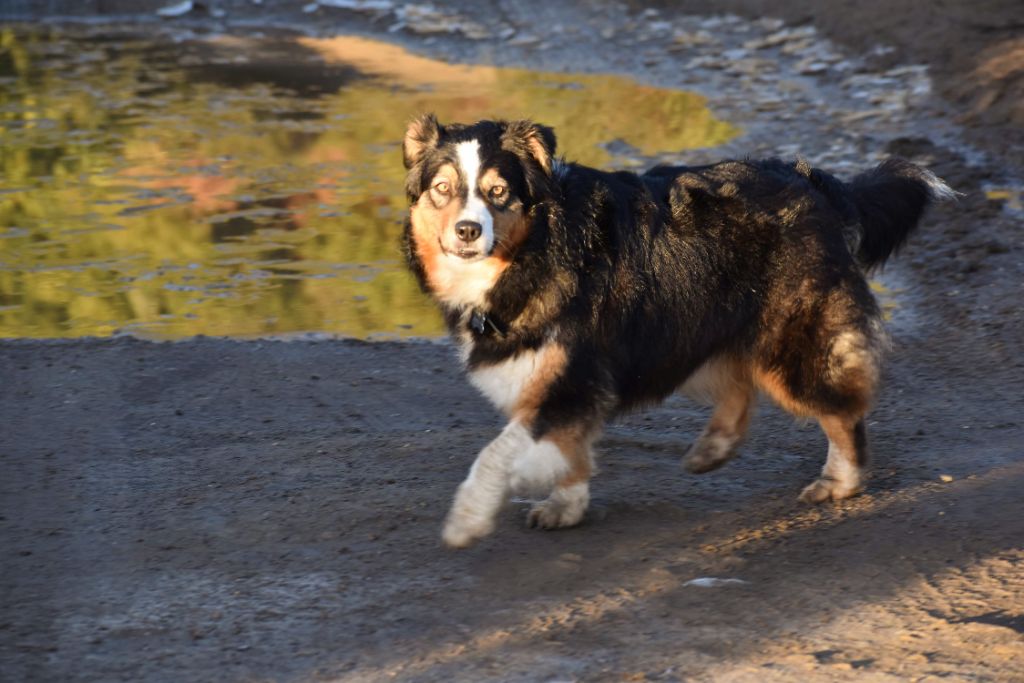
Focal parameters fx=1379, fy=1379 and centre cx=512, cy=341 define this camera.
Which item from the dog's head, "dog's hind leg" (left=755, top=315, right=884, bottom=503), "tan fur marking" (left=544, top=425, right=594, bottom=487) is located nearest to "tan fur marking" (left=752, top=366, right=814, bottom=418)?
"dog's hind leg" (left=755, top=315, right=884, bottom=503)

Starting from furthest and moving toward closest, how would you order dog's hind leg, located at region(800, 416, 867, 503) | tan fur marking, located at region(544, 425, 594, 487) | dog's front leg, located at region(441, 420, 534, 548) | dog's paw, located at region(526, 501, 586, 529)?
dog's hind leg, located at region(800, 416, 867, 503) → dog's paw, located at region(526, 501, 586, 529) → tan fur marking, located at region(544, 425, 594, 487) → dog's front leg, located at region(441, 420, 534, 548)

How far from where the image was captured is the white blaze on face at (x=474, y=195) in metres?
4.84

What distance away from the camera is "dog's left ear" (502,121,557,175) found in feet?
16.4

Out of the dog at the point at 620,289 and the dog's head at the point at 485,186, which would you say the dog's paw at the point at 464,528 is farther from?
the dog's head at the point at 485,186

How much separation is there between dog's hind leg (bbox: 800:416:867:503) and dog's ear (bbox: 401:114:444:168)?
1929 millimetres

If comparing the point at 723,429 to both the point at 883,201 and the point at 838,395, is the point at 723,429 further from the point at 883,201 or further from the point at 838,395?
the point at 883,201

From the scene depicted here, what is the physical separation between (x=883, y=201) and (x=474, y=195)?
6.11ft

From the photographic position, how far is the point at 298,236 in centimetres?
998

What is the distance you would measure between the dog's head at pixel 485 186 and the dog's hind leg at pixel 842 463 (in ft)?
5.19

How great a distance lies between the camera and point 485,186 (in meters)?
4.94

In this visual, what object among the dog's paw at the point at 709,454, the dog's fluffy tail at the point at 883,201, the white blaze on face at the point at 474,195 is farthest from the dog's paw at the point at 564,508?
the dog's fluffy tail at the point at 883,201

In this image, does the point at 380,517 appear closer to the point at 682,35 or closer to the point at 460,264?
the point at 460,264

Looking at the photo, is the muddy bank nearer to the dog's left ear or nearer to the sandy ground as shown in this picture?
the sandy ground

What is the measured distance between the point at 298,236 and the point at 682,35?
29.6 feet
